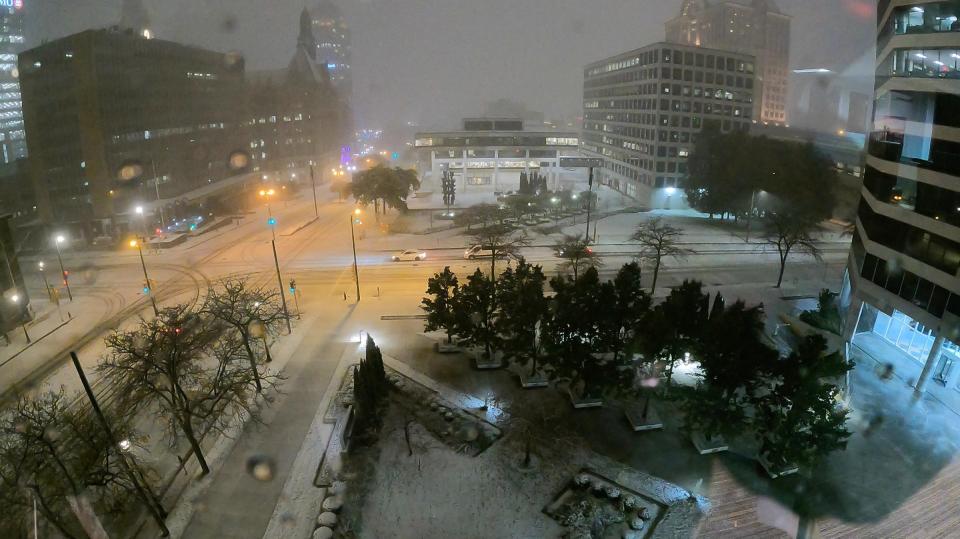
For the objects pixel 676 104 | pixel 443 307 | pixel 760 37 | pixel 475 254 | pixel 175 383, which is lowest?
pixel 475 254

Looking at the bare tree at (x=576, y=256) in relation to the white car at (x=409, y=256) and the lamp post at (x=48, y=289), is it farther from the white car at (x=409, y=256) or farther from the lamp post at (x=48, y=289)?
the lamp post at (x=48, y=289)

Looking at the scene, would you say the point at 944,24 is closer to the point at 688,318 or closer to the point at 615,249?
the point at 688,318

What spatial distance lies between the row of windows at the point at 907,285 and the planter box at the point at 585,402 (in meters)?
13.8

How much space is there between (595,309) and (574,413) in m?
4.20

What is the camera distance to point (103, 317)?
31.5 meters

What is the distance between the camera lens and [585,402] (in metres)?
20.9

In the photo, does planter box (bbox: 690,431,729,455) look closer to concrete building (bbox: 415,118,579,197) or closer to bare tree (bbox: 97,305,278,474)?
bare tree (bbox: 97,305,278,474)

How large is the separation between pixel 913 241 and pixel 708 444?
43.1ft

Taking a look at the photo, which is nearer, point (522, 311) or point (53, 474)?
point (53, 474)

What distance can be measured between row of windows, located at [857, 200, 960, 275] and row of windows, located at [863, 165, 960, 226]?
77cm

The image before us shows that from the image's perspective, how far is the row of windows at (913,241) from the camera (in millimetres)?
20172

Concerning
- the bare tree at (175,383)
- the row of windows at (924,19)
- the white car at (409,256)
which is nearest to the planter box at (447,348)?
the bare tree at (175,383)

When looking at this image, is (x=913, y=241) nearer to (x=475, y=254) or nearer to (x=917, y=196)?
(x=917, y=196)

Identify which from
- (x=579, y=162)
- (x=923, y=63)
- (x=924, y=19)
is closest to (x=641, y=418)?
(x=923, y=63)
